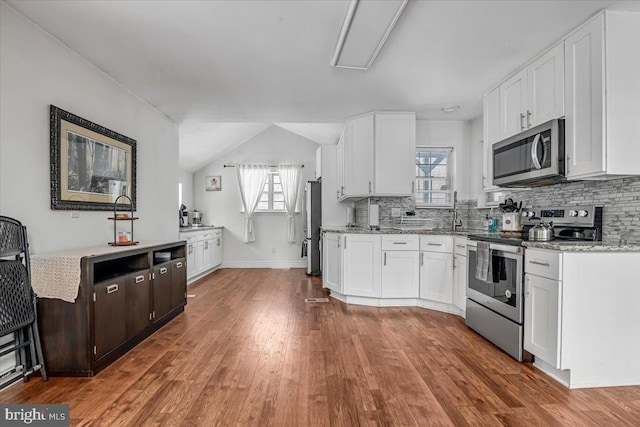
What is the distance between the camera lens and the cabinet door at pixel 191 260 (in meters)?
5.11

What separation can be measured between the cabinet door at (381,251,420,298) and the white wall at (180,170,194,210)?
442 centimetres

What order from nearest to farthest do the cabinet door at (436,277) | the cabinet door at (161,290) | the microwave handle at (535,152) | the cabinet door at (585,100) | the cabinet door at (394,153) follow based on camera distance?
the cabinet door at (585,100)
the microwave handle at (535,152)
the cabinet door at (161,290)
the cabinet door at (436,277)
the cabinet door at (394,153)

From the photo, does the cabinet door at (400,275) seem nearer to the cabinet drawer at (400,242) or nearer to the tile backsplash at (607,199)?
the cabinet drawer at (400,242)

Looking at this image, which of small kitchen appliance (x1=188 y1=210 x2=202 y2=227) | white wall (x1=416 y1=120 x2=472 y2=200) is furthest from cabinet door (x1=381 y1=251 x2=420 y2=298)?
small kitchen appliance (x1=188 y1=210 x2=202 y2=227)

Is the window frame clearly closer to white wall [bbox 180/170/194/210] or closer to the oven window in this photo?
the oven window

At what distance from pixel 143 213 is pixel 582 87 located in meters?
4.14

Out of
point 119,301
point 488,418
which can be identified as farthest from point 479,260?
point 119,301

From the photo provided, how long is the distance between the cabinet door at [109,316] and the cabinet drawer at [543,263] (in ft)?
9.63

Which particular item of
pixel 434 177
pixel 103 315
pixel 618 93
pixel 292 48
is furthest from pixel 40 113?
pixel 434 177

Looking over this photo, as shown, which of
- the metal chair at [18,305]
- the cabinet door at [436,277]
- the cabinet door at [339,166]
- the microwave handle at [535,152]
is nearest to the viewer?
the metal chair at [18,305]

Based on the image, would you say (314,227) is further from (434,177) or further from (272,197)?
(434,177)

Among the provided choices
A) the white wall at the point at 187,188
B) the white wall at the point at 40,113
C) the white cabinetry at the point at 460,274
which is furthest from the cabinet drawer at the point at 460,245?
the white wall at the point at 187,188

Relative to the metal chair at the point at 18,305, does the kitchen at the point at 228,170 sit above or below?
above

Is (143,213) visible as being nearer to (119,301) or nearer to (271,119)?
(119,301)
